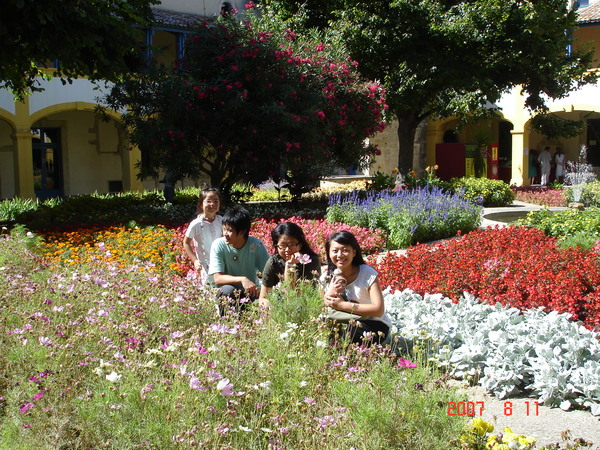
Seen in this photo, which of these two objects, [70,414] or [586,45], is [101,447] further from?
[586,45]

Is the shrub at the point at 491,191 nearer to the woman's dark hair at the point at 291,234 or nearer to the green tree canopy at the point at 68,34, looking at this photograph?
the green tree canopy at the point at 68,34

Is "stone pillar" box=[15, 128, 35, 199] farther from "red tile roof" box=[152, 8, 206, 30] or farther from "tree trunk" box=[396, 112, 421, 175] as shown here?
"tree trunk" box=[396, 112, 421, 175]

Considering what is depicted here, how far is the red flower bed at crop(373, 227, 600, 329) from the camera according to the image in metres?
5.61

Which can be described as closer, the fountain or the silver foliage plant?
the silver foliage plant

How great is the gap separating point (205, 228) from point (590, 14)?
2190 cm

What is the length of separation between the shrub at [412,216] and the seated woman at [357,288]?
550 centimetres

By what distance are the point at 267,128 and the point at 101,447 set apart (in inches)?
388

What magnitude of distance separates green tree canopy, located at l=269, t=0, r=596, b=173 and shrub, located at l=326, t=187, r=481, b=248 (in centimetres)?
548

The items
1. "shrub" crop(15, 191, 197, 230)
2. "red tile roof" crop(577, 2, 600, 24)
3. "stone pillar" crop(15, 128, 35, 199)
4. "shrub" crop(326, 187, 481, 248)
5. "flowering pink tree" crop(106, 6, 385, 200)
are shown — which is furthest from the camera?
"red tile roof" crop(577, 2, 600, 24)

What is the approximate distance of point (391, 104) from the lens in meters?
17.3

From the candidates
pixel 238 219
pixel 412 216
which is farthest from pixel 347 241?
pixel 412 216

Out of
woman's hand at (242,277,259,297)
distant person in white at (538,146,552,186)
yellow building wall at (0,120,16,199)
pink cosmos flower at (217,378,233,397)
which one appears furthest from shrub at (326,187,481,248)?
distant person in white at (538,146,552,186)

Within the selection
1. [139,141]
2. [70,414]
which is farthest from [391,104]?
[70,414]

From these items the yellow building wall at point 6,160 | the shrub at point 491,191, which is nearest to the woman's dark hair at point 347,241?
the shrub at point 491,191
